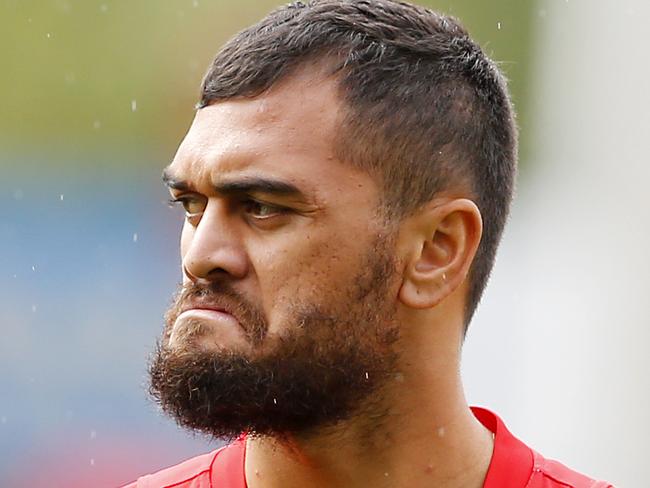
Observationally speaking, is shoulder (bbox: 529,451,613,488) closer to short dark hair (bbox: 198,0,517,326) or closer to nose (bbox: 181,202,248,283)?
short dark hair (bbox: 198,0,517,326)

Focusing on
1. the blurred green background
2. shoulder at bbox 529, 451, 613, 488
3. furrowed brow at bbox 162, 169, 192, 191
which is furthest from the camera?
the blurred green background

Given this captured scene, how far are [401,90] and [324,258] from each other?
18.9 inches

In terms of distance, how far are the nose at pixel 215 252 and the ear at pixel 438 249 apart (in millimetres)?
393

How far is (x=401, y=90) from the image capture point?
356cm

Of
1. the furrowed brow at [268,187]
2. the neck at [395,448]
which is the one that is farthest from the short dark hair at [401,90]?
the neck at [395,448]

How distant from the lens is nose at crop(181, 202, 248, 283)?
3314 mm

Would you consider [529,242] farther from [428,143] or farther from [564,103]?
[428,143]

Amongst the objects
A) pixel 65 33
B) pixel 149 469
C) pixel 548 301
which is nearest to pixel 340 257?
pixel 149 469

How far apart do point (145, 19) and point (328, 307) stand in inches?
359

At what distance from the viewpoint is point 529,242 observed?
431 inches

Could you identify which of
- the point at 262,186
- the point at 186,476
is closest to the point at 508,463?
the point at 186,476

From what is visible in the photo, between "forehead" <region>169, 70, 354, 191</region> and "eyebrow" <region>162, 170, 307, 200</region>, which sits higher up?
"forehead" <region>169, 70, 354, 191</region>

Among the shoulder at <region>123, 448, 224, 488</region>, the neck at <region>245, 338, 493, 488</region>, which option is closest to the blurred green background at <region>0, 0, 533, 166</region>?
the shoulder at <region>123, 448, 224, 488</region>

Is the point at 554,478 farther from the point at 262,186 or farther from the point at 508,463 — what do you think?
the point at 262,186
